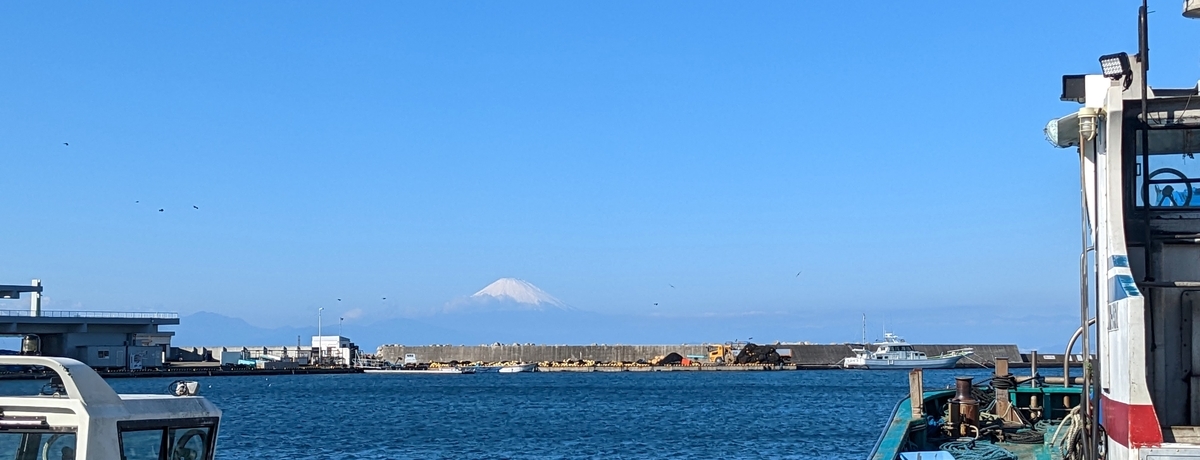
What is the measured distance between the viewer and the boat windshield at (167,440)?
25.3 ft

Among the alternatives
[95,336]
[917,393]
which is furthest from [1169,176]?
[95,336]

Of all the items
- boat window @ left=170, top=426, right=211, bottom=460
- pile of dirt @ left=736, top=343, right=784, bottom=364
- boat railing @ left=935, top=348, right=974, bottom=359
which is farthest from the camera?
pile of dirt @ left=736, top=343, right=784, bottom=364

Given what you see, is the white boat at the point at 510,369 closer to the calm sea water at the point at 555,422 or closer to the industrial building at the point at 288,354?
the industrial building at the point at 288,354

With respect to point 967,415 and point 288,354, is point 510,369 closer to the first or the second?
point 288,354

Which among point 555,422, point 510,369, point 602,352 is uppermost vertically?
point 555,422

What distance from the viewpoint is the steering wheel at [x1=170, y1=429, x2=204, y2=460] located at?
8.09 metres

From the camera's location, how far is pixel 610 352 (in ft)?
510

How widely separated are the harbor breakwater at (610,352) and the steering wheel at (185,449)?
135 m

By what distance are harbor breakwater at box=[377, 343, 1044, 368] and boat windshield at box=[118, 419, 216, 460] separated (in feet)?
443

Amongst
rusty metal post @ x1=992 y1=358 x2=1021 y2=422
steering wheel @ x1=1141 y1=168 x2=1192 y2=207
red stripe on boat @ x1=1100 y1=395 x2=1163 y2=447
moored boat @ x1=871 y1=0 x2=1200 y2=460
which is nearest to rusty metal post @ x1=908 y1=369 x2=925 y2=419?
rusty metal post @ x1=992 y1=358 x2=1021 y2=422

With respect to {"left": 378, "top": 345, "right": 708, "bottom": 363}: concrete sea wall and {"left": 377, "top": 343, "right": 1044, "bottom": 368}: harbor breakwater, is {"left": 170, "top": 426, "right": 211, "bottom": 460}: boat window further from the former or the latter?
{"left": 378, "top": 345, "right": 708, "bottom": 363}: concrete sea wall

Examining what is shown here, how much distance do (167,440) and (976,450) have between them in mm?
10510

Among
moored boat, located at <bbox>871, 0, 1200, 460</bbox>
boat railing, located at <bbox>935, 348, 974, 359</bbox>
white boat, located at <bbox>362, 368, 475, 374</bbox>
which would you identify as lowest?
white boat, located at <bbox>362, 368, 475, 374</bbox>

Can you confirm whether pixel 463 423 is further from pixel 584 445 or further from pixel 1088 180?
pixel 1088 180
